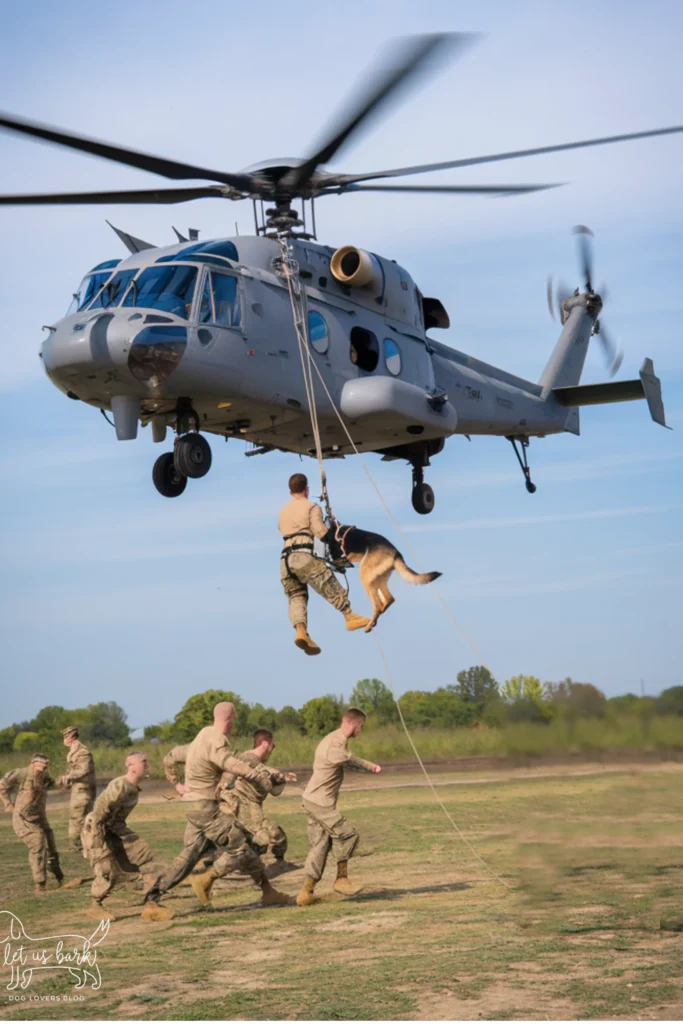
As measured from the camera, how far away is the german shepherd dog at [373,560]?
12.7 m

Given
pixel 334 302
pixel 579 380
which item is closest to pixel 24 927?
pixel 334 302

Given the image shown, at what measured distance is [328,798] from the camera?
509 inches

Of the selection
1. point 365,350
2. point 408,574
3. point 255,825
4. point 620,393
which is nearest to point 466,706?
point 408,574

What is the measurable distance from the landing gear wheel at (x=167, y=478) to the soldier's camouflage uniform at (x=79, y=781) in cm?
325

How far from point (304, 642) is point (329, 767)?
4.03ft

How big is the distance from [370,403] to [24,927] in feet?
25.2

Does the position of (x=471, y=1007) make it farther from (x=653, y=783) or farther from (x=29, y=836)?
(x=29, y=836)

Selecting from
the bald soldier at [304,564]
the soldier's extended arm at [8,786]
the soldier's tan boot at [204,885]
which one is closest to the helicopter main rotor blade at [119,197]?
the bald soldier at [304,564]

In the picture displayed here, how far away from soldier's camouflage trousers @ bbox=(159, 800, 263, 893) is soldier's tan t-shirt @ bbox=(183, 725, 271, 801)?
0.13m

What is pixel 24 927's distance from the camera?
13422mm

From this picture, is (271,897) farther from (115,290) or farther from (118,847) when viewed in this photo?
(115,290)

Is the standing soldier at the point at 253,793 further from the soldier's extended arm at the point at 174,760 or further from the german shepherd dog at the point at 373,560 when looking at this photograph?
the german shepherd dog at the point at 373,560

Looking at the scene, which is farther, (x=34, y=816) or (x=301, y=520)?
(x=34, y=816)

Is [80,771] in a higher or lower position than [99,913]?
higher
